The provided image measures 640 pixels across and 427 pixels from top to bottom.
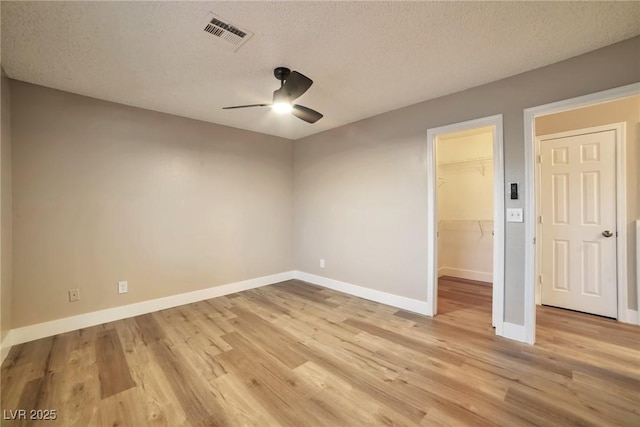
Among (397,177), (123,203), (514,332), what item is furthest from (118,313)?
(514,332)

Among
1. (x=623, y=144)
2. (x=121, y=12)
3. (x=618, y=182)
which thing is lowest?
(x=618, y=182)

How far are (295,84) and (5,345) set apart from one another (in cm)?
330

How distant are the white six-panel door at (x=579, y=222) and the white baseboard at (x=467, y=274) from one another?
106 centimetres

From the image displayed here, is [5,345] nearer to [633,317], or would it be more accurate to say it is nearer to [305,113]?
[305,113]

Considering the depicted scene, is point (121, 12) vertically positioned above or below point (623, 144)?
above

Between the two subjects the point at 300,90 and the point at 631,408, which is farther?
the point at 300,90

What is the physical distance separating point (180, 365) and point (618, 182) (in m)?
4.64

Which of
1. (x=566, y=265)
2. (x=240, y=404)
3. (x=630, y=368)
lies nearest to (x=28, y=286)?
(x=240, y=404)

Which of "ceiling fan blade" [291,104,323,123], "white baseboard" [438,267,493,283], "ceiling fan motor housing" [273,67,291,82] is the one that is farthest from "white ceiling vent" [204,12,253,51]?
"white baseboard" [438,267,493,283]

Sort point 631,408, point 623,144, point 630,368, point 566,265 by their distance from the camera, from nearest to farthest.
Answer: point 631,408, point 630,368, point 623,144, point 566,265

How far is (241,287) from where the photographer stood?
3.96m

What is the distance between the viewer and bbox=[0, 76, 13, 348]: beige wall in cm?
214

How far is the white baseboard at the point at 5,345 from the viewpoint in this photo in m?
2.08

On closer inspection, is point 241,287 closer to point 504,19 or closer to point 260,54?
point 260,54
